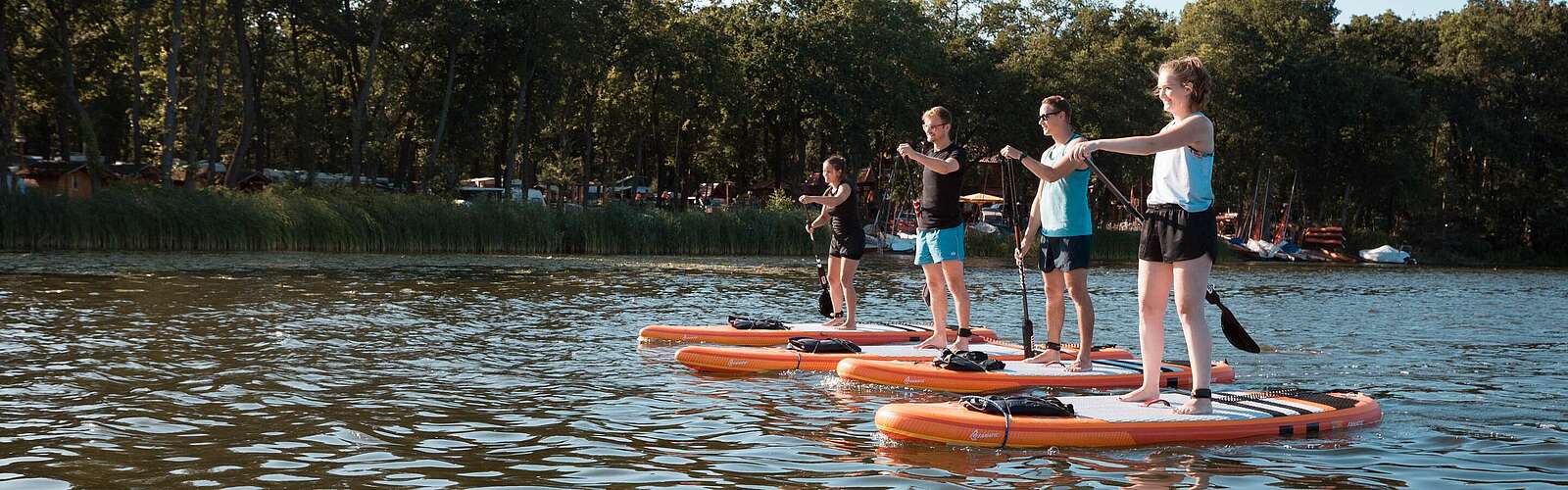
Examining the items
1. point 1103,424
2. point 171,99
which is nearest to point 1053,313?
point 1103,424

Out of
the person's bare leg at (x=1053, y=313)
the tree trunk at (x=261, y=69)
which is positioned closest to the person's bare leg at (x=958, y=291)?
the person's bare leg at (x=1053, y=313)

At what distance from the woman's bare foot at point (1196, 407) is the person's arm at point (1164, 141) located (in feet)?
4.93

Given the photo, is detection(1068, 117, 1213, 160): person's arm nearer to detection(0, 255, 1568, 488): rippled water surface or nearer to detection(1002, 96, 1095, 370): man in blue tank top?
detection(0, 255, 1568, 488): rippled water surface

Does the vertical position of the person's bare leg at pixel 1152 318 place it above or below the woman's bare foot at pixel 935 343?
above

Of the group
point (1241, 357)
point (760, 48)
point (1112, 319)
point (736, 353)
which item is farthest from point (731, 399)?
point (760, 48)

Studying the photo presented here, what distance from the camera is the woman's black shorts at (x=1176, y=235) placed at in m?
7.43

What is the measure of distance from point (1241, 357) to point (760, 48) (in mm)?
45839

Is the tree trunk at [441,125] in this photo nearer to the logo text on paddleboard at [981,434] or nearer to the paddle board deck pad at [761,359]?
the paddle board deck pad at [761,359]

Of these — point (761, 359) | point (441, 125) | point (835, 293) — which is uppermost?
point (441, 125)

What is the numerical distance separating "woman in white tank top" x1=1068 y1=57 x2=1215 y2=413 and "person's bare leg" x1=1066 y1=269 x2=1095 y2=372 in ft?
5.46

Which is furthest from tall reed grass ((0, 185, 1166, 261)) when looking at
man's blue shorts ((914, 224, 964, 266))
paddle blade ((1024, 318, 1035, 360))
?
paddle blade ((1024, 318, 1035, 360))

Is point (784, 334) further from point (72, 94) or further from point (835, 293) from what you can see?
point (72, 94)

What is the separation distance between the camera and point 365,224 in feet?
109

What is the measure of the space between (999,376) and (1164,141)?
10.1ft
